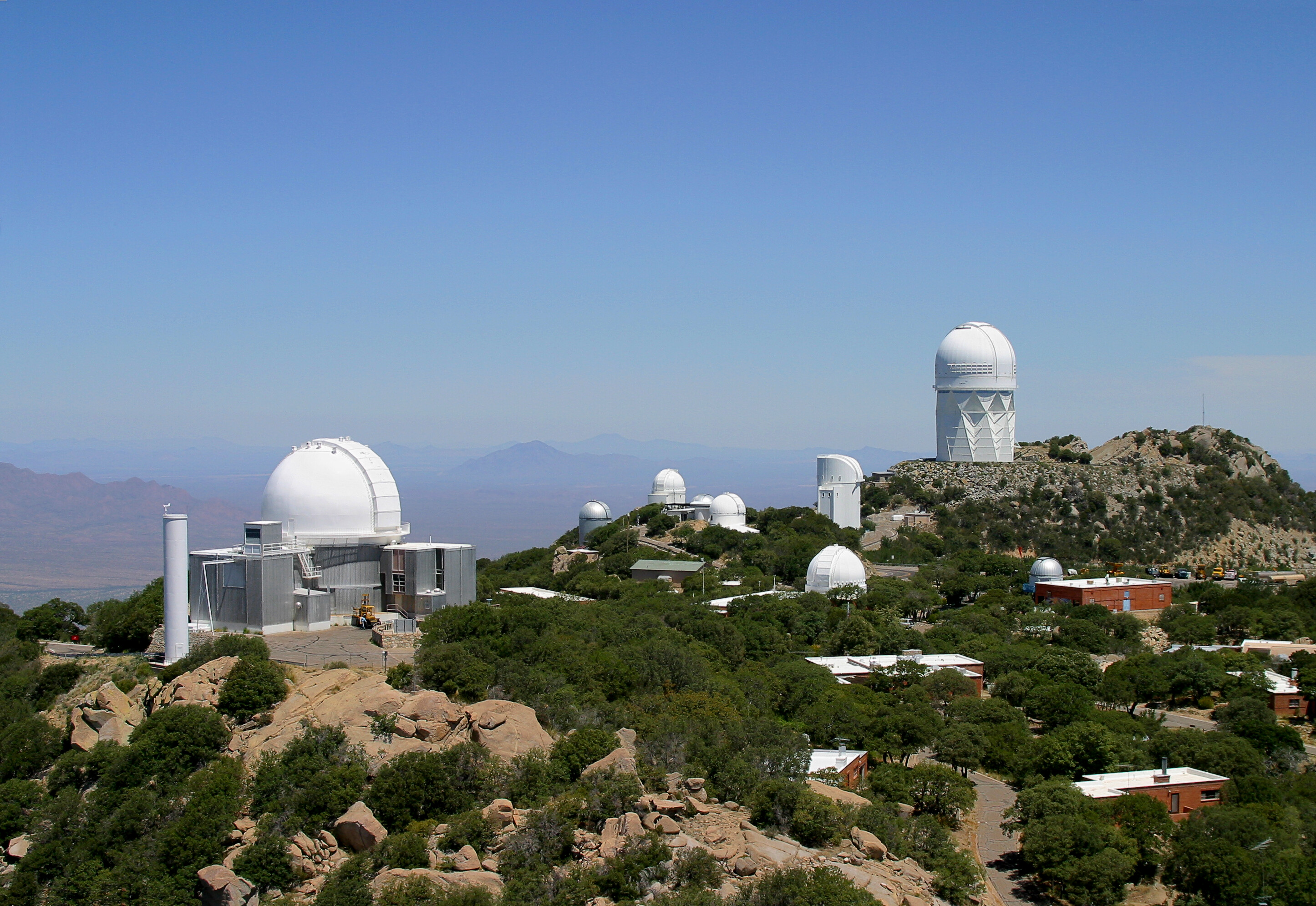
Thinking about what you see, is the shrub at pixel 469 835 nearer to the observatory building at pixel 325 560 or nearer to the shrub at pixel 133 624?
the observatory building at pixel 325 560

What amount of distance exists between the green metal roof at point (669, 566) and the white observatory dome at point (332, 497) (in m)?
21.5

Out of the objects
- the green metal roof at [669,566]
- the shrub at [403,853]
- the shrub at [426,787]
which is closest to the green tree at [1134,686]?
the green metal roof at [669,566]

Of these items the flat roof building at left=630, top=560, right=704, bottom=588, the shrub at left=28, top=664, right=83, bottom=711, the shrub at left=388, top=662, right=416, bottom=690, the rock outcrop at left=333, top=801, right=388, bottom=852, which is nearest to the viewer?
the rock outcrop at left=333, top=801, right=388, bottom=852

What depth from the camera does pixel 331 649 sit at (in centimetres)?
2877

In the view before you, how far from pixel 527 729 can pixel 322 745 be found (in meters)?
3.78

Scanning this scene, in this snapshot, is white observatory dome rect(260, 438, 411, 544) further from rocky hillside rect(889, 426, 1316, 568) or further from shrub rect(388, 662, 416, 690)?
rocky hillside rect(889, 426, 1316, 568)

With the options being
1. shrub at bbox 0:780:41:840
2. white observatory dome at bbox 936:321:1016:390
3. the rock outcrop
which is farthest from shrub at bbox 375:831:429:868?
white observatory dome at bbox 936:321:1016:390

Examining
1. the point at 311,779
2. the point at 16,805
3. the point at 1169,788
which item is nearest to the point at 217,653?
the point at 16,805

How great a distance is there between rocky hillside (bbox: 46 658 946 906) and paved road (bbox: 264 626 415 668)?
202 centimetres

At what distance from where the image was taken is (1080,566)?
63750 millimetres

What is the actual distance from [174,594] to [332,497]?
570 centimetres

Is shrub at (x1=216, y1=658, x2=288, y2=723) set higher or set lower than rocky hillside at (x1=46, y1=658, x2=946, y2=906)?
higher

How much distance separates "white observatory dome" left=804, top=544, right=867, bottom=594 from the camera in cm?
4959

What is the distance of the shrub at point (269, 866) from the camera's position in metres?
19.3
